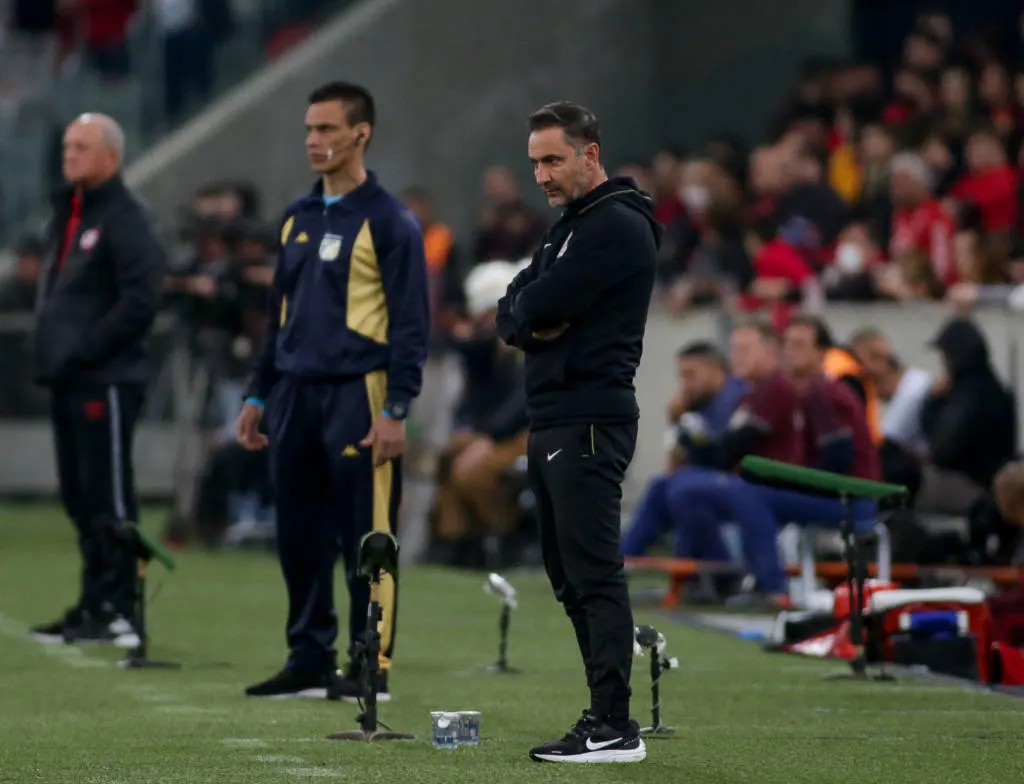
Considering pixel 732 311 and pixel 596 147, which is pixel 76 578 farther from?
pixel 596 147

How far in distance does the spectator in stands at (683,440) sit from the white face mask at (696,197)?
12.6 feet

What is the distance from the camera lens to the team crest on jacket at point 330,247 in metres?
9.45

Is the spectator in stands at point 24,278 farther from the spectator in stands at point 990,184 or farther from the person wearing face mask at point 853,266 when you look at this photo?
the spectator in stands at point 990,184

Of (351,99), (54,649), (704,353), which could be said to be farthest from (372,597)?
(704,353)

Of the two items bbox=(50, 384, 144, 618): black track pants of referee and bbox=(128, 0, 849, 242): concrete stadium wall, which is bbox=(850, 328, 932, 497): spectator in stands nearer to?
bbox=(50, 384, 144, 618): black track pants of referee

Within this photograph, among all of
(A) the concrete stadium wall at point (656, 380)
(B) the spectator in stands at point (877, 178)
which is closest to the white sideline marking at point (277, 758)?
(A) the concrete stadium wall at point (656, 380)

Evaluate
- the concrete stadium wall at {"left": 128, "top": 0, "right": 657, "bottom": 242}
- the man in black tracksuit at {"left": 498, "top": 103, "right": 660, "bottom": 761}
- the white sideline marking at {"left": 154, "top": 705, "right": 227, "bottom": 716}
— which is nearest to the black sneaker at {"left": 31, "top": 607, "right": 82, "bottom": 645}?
the white sideline marking at {"left": 154, "top": 705, "right": 227, "bottom": 716}

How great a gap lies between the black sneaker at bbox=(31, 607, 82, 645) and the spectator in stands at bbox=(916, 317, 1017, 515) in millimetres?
5434

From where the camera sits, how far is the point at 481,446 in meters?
17.4

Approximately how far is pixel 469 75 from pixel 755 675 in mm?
14951

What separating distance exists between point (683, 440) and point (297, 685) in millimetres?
6229

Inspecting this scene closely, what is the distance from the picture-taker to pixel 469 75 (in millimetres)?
25016

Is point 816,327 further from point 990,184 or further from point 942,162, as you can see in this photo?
point 942,162

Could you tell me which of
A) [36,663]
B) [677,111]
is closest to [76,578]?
[36,663]
